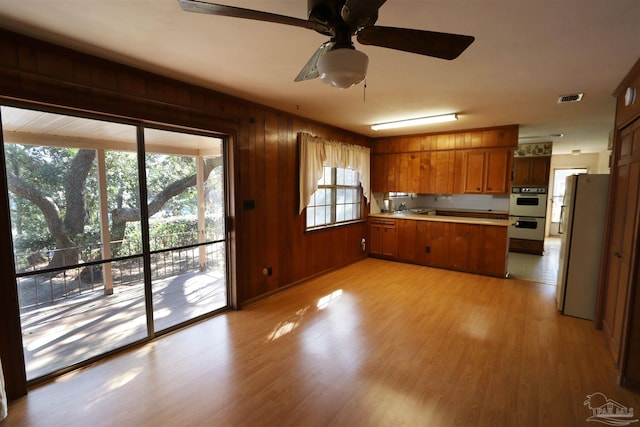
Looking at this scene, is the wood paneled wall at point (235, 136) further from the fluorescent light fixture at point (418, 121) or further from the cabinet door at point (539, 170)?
the cabinet door at point (539, 170)

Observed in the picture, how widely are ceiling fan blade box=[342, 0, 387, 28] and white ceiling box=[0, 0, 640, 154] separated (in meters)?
0.46

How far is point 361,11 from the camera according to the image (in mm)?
1196

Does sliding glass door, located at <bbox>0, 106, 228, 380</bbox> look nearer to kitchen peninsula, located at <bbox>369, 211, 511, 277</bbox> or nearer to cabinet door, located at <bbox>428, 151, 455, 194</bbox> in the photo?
kitchen peninsula, located at <bbox>369, 211, 511, 277</bbox>

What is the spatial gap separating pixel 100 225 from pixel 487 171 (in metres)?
5.28

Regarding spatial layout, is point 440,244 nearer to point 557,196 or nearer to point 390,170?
point 390,170

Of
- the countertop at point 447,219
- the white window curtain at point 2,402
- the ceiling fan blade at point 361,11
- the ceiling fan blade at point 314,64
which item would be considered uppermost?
the ceiling fan blade at point 361,11

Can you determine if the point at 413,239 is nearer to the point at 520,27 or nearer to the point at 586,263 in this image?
the point at 586,263

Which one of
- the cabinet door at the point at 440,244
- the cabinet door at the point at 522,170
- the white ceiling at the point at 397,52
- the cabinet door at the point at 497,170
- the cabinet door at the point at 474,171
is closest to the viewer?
the white ceiling at the point at 397,52

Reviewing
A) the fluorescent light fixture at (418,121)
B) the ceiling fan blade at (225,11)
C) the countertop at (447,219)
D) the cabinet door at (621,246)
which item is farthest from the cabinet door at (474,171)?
the ceiling fan blade at (225,11)

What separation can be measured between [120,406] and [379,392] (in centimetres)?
176

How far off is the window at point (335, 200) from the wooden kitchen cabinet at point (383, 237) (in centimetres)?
39

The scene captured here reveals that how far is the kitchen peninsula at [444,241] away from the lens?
4.71 m

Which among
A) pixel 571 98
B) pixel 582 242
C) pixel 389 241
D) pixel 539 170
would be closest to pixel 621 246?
pixel 582 242

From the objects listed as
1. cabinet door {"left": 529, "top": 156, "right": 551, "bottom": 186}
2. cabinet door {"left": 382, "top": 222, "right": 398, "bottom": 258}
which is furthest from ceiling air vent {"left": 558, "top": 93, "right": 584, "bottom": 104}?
cabinet door {"left": 529, "top": 156, "right": 551, "bottom": 186}
